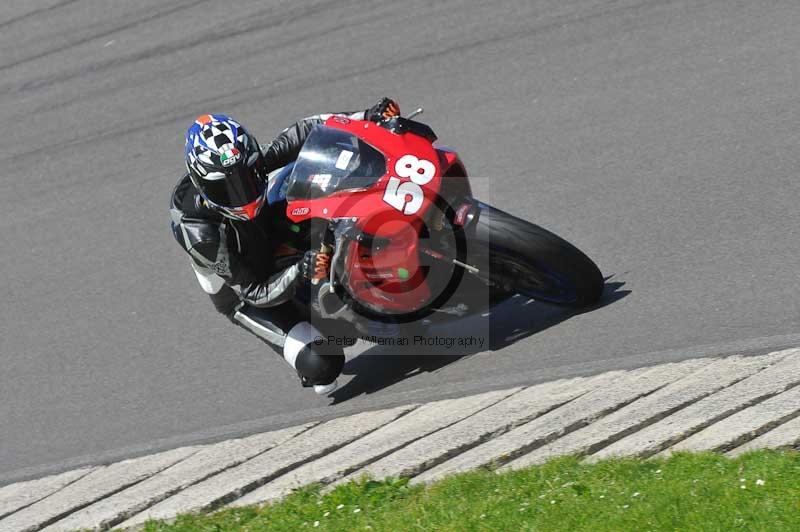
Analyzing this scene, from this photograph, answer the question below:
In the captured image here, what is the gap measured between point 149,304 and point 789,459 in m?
5.01

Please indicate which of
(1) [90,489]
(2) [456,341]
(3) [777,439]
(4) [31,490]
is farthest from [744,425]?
(4) [31,490]

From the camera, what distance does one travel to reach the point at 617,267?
7.09 meters

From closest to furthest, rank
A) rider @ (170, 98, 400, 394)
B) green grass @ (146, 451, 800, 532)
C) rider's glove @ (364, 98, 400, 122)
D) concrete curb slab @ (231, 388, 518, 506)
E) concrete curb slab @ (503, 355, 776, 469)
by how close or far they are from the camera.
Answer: green grass @ (146, 451, 800, 532) < concrete curb slab @ (503, 355, 776, 469) < concrete curb slab @ (231, 388, 518, 506) < rider @ (170, 98, 400, 394) < rider's glove @ (364, 98, 400, 122)

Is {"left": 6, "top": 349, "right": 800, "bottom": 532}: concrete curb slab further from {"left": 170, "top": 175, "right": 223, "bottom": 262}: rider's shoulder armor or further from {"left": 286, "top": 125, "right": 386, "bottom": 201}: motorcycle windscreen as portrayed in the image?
{"left": 286, "top": 125, "right": 386, "bottom": 201}: motorcycle windscreen

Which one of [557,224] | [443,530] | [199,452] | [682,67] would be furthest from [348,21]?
[443,530]

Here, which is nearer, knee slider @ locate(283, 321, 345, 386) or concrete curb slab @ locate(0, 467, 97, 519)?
concrete curb slab @ locate(0, 467, 97, 519)

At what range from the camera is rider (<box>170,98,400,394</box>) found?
632cm

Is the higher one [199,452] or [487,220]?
[487,220]

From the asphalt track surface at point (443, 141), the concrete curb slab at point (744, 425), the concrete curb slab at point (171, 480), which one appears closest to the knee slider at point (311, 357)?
the asphalt track surface at point (443, 141)

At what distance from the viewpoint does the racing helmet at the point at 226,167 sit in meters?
6.29

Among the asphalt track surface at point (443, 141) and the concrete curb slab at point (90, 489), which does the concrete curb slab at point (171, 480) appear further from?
the asphalt track surface at point (443, 141)

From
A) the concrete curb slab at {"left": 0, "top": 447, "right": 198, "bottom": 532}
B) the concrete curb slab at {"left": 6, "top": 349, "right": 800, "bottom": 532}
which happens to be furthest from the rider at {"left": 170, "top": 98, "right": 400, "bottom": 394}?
the concrete curb slab at {"left": 0, "top": 447, "right": 198, "bottom": 532}

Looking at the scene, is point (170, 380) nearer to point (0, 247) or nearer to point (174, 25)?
point (0, 247)

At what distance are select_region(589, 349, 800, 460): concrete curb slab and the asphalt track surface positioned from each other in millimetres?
448
